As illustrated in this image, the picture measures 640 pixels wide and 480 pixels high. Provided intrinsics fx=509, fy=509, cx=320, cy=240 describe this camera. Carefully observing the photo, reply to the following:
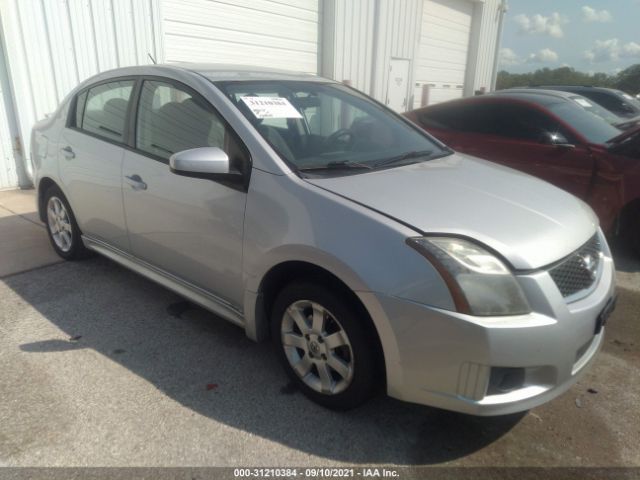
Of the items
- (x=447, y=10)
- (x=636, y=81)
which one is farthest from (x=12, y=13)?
(x=636, y=81)

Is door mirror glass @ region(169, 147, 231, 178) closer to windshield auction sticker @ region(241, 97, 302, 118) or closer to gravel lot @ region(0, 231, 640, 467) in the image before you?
windshield auction sticker @ region(241, 97, 302, 118)

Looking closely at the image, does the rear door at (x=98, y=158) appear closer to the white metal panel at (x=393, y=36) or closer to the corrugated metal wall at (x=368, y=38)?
the corrugated metal wall at (x=368, y=38)

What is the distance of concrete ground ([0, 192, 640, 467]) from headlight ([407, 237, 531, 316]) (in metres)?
0.75

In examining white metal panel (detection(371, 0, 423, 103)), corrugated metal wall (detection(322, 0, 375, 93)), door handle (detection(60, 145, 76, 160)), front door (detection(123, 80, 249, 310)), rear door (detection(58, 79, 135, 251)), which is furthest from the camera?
white metal panel (detection(371, 0, 423, 103))

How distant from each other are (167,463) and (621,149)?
4.50 m

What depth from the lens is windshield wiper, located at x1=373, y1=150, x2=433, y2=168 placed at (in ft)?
9.12

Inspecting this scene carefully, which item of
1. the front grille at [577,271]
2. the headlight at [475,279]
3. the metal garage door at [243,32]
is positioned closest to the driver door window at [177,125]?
the headlight at [475,279]

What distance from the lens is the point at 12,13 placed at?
5871 millimetres

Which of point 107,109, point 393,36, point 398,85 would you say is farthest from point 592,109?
point 398,85

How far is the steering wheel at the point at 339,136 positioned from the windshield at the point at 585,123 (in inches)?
118

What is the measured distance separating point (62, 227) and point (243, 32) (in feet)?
17.5

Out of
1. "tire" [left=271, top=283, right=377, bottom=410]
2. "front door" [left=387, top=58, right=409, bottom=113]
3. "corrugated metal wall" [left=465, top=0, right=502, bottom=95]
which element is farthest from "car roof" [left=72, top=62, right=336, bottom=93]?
"corrugated metal wall" [left=465, top=0, right=502, bottom=95]

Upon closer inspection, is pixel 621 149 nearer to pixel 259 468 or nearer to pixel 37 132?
pixel 259 468

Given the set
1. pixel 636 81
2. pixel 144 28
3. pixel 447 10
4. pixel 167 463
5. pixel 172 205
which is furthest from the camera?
pixel 636 81
